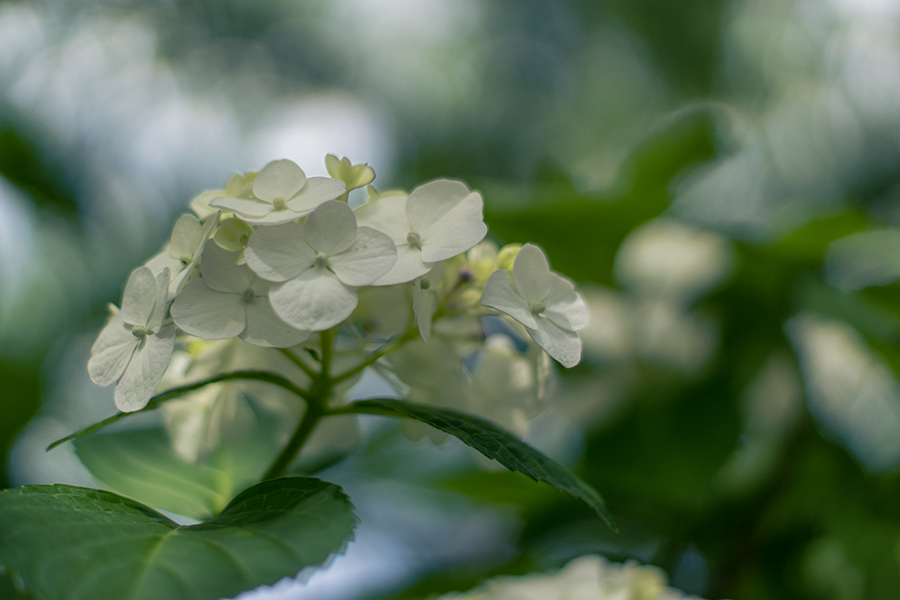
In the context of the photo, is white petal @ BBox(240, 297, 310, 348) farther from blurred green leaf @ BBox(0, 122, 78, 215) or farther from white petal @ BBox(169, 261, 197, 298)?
blurred green leaf @ BBox(0, 122, 78, 215)

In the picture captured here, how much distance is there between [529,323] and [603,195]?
0.51 m

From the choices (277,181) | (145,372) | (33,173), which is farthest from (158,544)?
(33,173)

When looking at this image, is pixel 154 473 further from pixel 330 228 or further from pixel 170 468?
pixel 330 228

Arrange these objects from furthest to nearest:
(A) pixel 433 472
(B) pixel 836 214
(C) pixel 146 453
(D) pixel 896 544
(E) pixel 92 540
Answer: (A) pixel 433 472, (B) pixel 836 214, (D) pixel 896 544, (C) pixel 146 453, (E) pixel 92 540

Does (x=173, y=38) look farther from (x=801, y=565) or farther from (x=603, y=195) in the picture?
(x=801, y=565)

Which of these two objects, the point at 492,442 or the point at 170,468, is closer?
the point at 492,442

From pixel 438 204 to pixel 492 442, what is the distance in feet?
0.48

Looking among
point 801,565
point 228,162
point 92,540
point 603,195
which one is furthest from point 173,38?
point 801,565

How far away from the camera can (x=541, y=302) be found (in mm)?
381

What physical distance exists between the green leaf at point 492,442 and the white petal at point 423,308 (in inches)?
1.7

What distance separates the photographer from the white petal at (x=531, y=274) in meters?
0.37

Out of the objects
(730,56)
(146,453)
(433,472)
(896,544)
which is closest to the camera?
(146,453)

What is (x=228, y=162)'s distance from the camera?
1389mm

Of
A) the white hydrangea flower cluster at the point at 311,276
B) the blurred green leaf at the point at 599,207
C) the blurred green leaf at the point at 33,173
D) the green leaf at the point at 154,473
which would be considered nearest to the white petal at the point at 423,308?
the white hydrangea flower cluster at the point at 311,276
